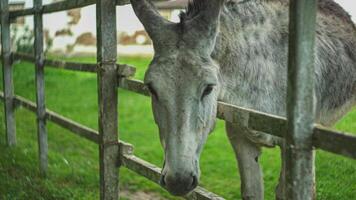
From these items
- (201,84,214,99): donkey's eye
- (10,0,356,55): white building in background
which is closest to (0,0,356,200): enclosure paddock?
(201,84,214,99): donkey's eye

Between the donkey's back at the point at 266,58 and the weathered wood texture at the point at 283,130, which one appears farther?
the donkey's back at the point at 266,58

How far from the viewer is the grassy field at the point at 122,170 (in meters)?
4.80

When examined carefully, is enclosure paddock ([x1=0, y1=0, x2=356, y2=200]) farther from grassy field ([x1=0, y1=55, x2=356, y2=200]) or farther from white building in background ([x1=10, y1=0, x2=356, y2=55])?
white building in background ([x1=10, y1=0, x2=356, y2=55])

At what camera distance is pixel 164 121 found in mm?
2590

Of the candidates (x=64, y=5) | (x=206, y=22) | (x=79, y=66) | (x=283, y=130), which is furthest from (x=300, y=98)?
(x=64, y=5)

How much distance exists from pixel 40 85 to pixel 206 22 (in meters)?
3.32

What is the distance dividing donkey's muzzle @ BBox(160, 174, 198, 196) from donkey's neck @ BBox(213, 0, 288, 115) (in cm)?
80

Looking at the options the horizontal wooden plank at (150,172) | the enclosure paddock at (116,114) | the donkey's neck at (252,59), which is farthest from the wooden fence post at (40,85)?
the donkey's neck at (252,59)

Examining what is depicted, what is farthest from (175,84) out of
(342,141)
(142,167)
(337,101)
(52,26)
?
(52,26)

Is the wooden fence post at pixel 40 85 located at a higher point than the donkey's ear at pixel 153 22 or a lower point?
lower

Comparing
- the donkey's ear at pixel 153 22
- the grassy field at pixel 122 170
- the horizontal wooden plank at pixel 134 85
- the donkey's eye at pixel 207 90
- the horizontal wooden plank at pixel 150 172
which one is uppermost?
the donkey's ear at pixel 153 22

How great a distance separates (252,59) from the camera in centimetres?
327

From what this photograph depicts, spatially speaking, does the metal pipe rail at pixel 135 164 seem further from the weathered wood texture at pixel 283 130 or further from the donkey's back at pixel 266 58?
the donkey's back at pixel 266 58

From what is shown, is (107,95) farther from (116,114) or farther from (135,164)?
(135,164)
